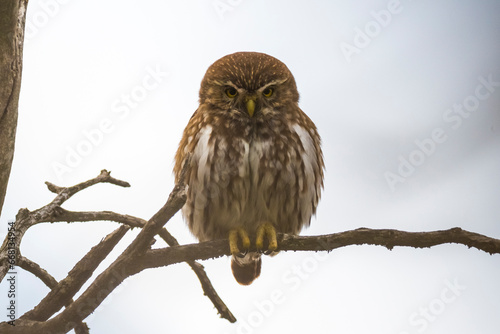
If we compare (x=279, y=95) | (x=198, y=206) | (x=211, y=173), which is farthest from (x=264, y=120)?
(x=198, y=206)

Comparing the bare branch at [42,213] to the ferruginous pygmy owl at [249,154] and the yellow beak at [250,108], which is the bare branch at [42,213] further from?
the yellow beak at [250,108]

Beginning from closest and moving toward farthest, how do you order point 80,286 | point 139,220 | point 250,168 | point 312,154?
point 80,286 < point 139,220 < point 250,168 < point 312,154

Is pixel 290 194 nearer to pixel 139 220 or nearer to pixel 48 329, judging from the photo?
pixel 139 220

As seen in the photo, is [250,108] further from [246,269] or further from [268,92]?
[246,269]

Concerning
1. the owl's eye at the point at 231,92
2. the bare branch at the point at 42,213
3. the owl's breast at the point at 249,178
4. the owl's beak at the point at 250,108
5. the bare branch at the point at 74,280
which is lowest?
the bare branch at the point at 74,280

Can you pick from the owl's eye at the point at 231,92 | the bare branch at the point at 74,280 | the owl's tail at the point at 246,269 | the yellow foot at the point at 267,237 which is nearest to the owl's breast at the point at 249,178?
the yellow foot at the point at 267,237
